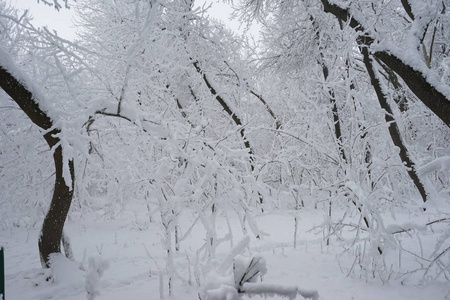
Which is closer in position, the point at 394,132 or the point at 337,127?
the point at 394,132

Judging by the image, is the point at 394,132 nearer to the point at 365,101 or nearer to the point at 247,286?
the point at 365,101

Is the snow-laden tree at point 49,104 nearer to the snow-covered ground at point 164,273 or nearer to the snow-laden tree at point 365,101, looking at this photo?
the snow-covered ground at point 164,273

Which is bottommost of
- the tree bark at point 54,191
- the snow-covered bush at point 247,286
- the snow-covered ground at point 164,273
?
the snow-covered ground at point 164,273

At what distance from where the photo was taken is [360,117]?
4895 millimetres

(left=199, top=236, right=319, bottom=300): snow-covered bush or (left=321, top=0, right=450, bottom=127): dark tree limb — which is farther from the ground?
(left=321, top=0, right=450, bottom=127): dark tree limb

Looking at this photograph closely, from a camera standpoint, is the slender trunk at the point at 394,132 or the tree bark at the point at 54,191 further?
the slender trunk at the point at 394,132

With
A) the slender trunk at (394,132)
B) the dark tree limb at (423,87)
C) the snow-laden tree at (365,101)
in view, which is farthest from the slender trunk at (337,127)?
the dark tree limb at (423,87)

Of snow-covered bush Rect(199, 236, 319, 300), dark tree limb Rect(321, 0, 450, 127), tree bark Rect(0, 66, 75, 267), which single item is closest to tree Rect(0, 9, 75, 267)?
tree bark Rect(0, 66, 75, 267)

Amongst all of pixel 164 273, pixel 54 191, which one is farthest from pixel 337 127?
pixel 54 191

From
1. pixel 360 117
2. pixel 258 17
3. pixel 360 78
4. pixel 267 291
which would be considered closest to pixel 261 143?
pixel 360 78

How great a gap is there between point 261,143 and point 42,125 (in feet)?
43.1

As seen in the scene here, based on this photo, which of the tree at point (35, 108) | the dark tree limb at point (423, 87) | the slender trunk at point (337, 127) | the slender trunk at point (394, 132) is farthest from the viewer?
the slender trunk at point (394, 132)

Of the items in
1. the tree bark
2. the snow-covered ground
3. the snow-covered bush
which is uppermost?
the tree bark

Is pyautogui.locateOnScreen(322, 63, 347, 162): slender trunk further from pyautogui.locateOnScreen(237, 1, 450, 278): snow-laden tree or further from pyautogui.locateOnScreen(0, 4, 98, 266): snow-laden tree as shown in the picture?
pyautogui.locateOnScreen(0, 4, 98, 266): snow-laden tree
